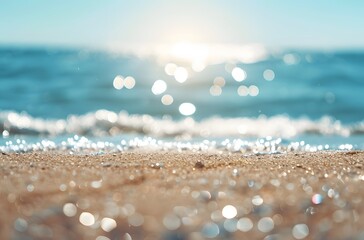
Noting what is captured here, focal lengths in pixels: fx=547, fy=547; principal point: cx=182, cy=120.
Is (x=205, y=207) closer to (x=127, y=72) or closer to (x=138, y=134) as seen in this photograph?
(x=138, y=134)

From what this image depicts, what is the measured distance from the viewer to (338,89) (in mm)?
14383

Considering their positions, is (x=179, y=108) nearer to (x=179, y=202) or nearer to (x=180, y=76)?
(x=180, y=76)

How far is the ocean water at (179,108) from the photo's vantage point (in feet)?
19.2

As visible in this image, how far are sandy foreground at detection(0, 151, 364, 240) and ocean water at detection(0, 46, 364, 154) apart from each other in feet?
5.98

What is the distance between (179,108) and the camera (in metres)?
11.9

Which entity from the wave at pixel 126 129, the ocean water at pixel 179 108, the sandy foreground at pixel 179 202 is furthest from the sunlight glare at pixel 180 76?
the sandy foreground at pixel 179 202

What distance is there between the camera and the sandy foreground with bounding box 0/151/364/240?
6.48 ft

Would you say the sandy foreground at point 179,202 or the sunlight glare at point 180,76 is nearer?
the sandy foreground at point 179,202

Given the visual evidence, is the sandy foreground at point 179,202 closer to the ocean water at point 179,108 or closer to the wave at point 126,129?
the ocean water at point 179,108

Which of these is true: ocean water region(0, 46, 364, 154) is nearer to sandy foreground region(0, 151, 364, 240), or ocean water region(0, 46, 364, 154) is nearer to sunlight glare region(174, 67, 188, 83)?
sunlight glare region(174, 67, 188, 83)

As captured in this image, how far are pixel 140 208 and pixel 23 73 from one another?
14624 millimetres

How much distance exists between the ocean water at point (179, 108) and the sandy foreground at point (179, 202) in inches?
71.7

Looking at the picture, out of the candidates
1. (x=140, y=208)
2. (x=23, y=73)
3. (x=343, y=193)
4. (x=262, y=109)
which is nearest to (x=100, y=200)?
(x=140, y=208)

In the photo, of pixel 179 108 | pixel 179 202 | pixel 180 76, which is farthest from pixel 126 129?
pixel 180 76
